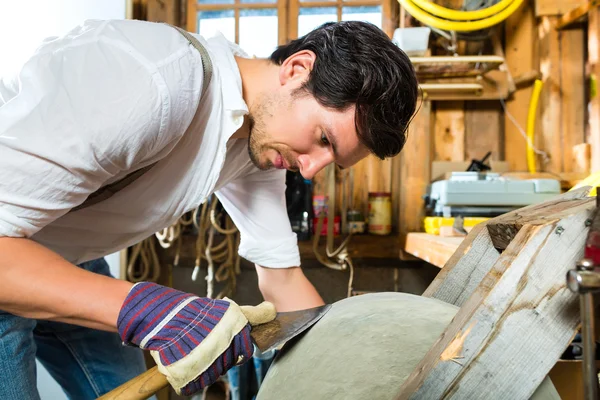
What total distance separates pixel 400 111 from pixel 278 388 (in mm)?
583

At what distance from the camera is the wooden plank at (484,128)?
8.84 feet

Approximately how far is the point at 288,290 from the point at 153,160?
51cm

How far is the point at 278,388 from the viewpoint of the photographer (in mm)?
818

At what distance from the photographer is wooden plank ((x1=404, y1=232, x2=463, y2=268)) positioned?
1.47m

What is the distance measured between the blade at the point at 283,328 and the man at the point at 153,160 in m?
0.02

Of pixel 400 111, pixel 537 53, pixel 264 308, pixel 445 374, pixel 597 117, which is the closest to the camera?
pixel 445 374

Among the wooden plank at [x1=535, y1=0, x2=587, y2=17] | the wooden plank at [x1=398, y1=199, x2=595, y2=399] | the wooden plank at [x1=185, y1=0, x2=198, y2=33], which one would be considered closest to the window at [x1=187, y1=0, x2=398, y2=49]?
the wooden plank at [x1=185, y1=0, x2=198, y2=33]

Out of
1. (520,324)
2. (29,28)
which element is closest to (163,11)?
(29,28)

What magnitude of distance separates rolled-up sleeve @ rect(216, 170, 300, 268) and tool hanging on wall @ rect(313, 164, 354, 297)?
1131 mm

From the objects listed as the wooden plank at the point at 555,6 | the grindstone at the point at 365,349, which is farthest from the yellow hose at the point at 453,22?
the grindstone at the point at 365,349

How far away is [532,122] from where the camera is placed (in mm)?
2457

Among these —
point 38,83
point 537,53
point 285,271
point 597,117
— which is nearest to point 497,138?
point 537,53

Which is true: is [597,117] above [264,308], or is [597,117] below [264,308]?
above

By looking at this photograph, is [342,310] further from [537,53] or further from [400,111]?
[537,53]
